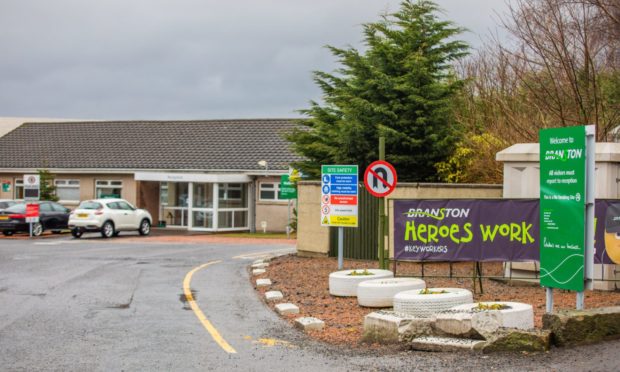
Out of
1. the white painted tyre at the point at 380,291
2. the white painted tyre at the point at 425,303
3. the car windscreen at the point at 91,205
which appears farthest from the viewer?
the car windscreen at the point at 91,205

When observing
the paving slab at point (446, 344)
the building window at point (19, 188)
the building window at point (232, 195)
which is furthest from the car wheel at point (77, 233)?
the paving slab at point (446, 344)

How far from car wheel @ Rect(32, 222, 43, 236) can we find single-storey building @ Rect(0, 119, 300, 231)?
711 cm

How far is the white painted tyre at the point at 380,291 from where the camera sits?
43.3 feet

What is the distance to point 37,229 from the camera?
116ft

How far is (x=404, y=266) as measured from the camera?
19.7m

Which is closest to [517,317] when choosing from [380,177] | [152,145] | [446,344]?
[446,344]

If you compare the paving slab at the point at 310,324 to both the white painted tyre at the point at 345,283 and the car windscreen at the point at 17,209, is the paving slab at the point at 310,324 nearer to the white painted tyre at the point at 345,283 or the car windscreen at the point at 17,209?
the white painted tyre at the point at 345,283

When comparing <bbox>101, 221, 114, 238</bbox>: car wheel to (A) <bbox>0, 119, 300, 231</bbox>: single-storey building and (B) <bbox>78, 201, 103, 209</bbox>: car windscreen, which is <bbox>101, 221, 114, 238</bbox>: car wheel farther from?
(A) <bbox>0, 119, 300, 231</bbox>: single-storey building

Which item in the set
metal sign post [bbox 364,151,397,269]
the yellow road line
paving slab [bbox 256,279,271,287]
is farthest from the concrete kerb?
metal sign post [bbox 364,151,397,269]

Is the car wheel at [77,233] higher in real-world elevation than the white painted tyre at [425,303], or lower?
lower

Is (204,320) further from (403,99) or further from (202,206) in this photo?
(202,206)

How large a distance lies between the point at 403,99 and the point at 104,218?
16.9 metres

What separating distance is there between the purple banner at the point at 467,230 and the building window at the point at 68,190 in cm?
3315

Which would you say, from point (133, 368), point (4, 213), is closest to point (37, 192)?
point (4, 213)
